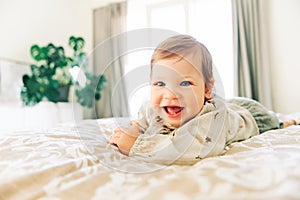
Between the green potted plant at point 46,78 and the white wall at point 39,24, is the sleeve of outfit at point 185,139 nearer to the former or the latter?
the green potted plant at point 46,78

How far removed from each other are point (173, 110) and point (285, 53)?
8.02 feet

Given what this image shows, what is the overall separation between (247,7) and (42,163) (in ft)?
9.26

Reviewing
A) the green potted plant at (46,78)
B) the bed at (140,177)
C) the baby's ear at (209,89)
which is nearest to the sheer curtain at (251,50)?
the green potted plant at (46,78)

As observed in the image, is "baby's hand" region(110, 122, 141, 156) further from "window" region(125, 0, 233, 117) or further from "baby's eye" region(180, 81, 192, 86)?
"window" region(125, 0, 233, 117)

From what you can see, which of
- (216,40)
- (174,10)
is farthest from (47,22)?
(216,40)

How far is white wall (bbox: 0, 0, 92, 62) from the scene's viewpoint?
2.58 metres

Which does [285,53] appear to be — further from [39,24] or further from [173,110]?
[39,24]

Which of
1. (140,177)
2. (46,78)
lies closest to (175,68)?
(140,177)

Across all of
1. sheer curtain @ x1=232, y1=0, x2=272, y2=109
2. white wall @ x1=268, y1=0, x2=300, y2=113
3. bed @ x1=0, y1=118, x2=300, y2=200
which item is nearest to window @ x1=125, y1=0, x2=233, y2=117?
sheer curtain @ x1=232, y1=0, x2=272, y2=109

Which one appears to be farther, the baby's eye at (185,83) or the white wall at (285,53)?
the white wall at (285,53)

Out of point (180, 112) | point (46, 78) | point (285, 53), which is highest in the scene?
point (285, 53)

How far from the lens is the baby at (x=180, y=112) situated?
55 cm

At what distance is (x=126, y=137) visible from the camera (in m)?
0.63

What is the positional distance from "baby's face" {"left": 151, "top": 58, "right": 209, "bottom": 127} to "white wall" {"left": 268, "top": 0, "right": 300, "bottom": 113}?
7.53ft
